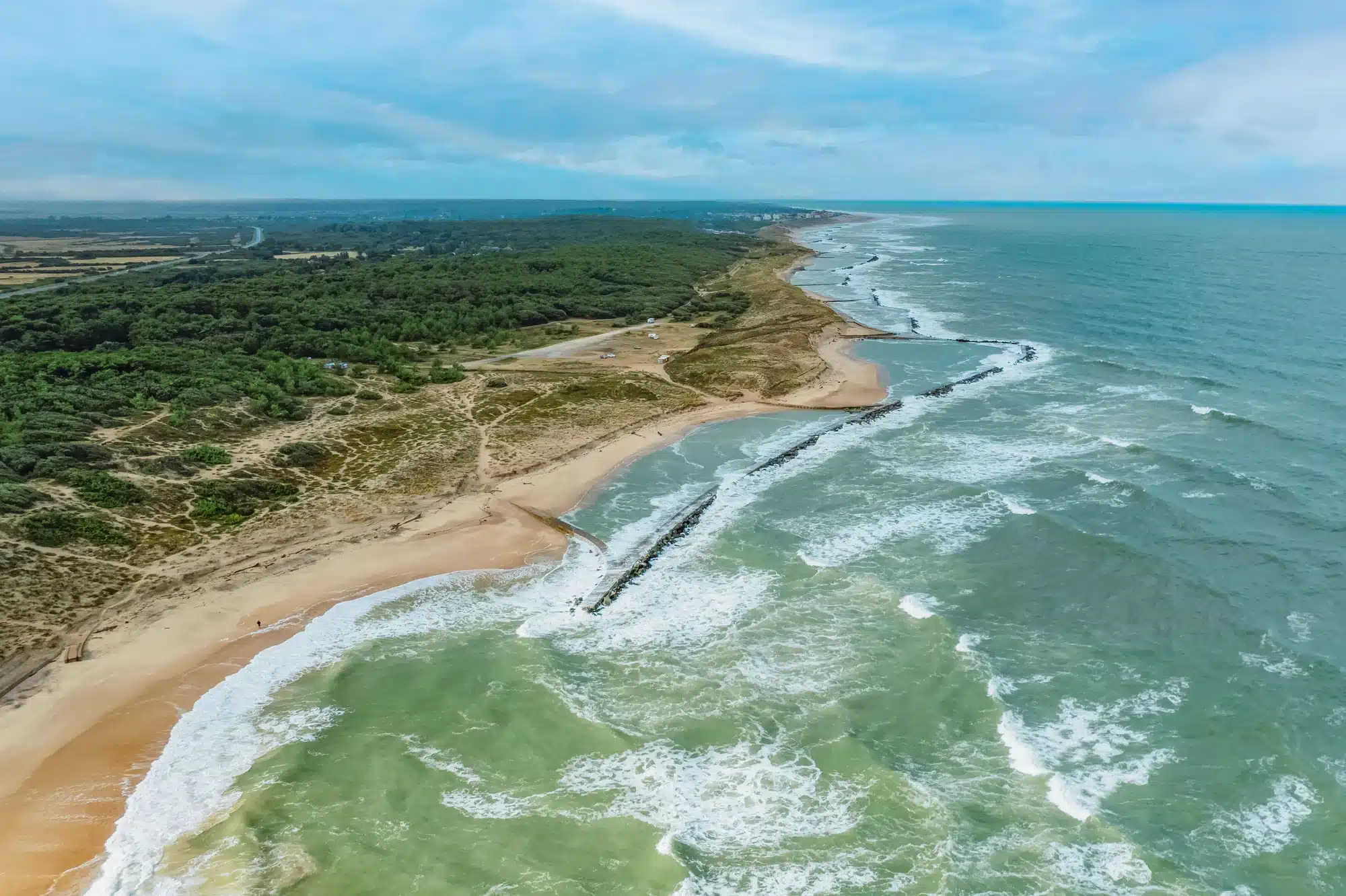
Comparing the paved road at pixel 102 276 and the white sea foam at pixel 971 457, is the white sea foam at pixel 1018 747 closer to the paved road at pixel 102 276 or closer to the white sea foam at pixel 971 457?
the white sea foam at pixel 971 457

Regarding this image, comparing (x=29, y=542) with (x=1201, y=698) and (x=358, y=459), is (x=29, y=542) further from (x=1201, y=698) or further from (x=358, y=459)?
(x=1201, y=698)

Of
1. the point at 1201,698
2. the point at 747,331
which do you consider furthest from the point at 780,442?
the point at 747,331

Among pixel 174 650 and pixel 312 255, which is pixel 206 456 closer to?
pixel 174 650

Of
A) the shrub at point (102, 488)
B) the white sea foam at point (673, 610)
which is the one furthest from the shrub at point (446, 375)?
the white sea foam at point (673, 610)

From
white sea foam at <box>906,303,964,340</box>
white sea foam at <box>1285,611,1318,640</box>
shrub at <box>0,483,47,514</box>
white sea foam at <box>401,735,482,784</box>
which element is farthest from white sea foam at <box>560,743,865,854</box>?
white sea foam at <box>906,303,964,340</box>

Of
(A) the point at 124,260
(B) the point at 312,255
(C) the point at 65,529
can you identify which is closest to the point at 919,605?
(C) the point at 65,529

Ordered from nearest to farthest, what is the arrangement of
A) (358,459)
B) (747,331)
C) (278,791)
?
(278,791) → (358,459) → (747,331)
